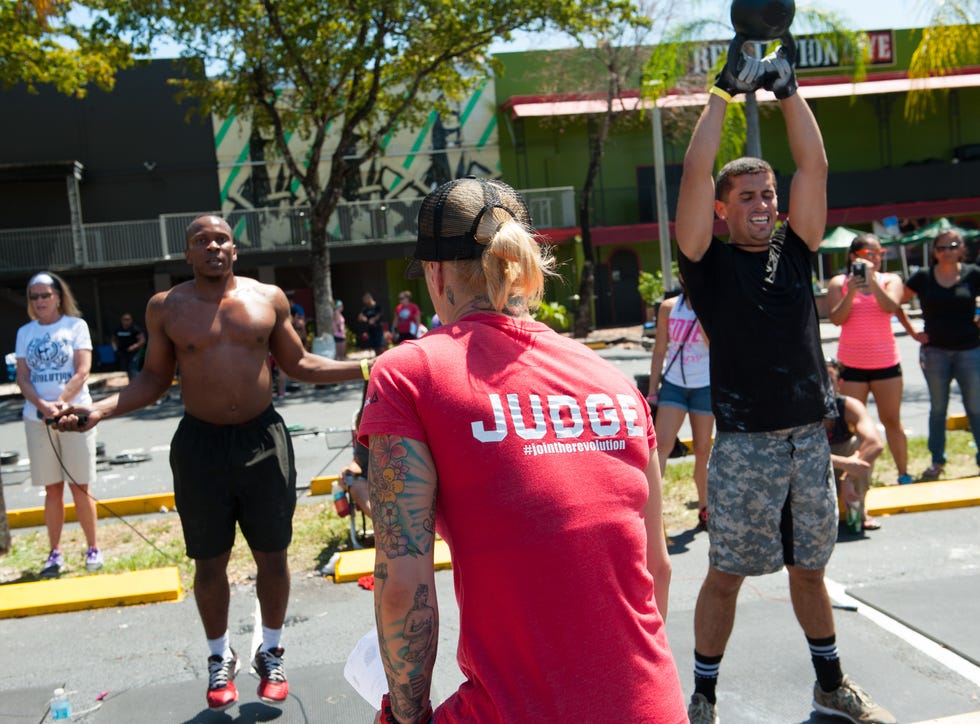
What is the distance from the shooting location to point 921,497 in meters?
6.73

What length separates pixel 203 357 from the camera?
Answer: 413 cm

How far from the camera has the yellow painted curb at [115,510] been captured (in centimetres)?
799

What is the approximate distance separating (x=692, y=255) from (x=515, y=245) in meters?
1.57

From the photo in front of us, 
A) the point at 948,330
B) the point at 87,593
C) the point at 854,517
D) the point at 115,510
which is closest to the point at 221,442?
the point at 87,593

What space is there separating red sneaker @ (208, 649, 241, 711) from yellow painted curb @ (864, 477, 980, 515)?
14.5 feet

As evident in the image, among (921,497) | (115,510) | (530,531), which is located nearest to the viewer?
(530,531)

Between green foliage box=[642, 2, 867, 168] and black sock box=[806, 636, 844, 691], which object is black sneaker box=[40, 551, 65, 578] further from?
green foliage box=[642, 2, 867, 168]

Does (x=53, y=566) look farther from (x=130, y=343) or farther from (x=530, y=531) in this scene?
(x=130, y=343)

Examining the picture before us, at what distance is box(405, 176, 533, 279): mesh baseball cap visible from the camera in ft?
6.35

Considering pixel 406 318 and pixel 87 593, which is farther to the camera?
pixel 406 318

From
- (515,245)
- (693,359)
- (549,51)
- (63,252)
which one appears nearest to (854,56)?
(693,359)

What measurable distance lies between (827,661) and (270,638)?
2.32 metres

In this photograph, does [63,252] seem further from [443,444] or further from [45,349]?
[443,444]

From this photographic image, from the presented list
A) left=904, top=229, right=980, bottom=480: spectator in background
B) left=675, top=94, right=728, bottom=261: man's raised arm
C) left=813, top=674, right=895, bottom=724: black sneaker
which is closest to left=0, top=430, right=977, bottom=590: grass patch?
left=904, top=229, right=980, bottom=480: spectator in background
